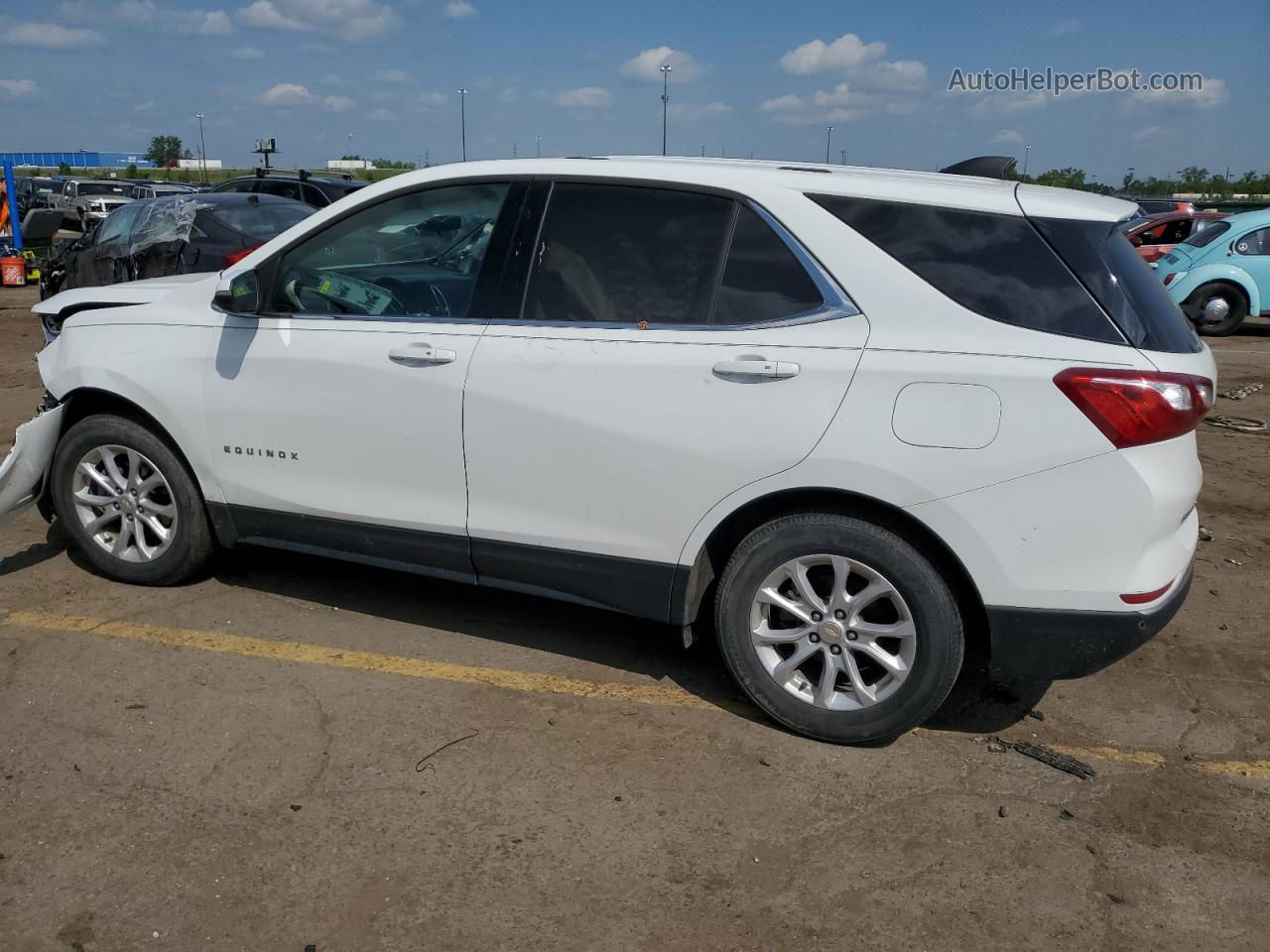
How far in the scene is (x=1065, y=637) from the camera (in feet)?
10.9

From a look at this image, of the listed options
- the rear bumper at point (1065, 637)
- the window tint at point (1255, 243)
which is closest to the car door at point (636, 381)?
the rear bumper at point (1065, 637)

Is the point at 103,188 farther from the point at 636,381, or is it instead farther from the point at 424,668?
the point at 636,381

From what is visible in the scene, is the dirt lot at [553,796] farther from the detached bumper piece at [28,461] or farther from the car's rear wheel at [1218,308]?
the car's rear wheel at [1218,308]

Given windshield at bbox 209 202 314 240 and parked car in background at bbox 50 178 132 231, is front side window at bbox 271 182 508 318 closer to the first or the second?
windshield at bbox 209 202 314 240

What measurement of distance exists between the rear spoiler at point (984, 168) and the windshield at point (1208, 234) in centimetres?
1245

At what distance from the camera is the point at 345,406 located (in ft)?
13.6

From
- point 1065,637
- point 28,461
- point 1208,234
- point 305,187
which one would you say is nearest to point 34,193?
point 305,187

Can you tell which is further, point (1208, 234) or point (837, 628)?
point (1208, 234)

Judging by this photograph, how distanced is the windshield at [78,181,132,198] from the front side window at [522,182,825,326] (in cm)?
3038

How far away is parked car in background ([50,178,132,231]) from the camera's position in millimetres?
25994

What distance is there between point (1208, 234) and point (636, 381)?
553 inches

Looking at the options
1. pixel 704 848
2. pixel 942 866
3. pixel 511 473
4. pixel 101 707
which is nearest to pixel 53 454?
pixel 101 707

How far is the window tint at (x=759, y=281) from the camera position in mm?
3545

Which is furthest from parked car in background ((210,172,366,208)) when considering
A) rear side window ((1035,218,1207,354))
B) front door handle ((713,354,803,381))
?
rear side window ((1035,218,1207,354))
